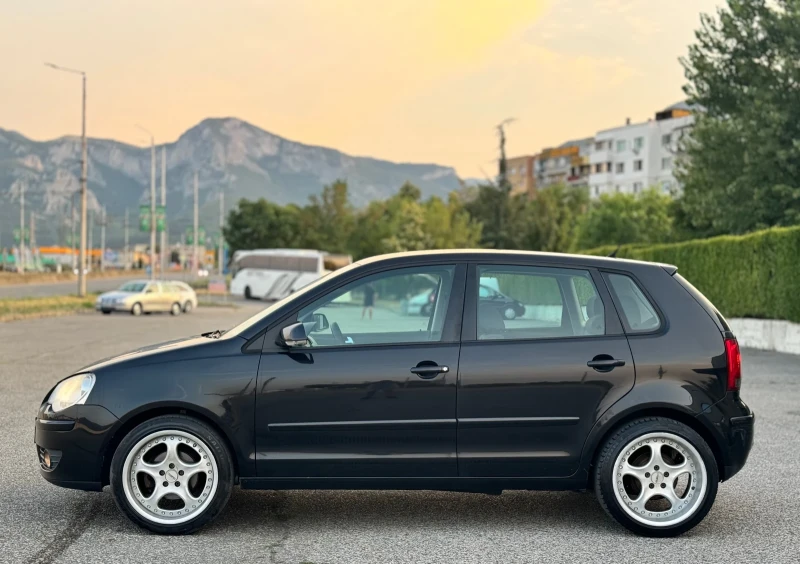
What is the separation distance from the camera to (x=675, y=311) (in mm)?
5914

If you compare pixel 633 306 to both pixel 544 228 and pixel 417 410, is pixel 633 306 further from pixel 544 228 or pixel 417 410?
pixel 544 228

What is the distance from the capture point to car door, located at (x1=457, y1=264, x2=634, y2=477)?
18.5 ft

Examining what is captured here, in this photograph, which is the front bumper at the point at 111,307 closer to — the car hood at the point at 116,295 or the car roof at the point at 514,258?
the car hood at the point at 116,295

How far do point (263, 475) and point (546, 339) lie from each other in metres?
1.83

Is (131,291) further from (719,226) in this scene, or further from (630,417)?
(630,417)

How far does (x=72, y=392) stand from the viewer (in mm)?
5758

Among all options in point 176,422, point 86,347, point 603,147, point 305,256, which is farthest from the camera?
point 603,147

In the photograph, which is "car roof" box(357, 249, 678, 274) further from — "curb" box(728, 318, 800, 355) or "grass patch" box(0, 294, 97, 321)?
"grass patch" box(0, 294, 97, 321)

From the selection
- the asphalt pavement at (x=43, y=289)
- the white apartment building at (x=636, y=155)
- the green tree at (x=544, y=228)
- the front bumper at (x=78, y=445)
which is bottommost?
the asphalt pavement at (x=43, y=289)

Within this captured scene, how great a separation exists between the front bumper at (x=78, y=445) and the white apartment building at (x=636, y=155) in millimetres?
108595

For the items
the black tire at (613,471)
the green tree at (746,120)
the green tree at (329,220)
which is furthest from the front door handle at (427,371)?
the green tree at (329,220)

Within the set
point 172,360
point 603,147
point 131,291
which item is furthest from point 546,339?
point 603,147

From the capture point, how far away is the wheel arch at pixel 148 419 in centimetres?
560

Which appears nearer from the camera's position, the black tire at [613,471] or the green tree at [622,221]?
the black tire at [613,471]
